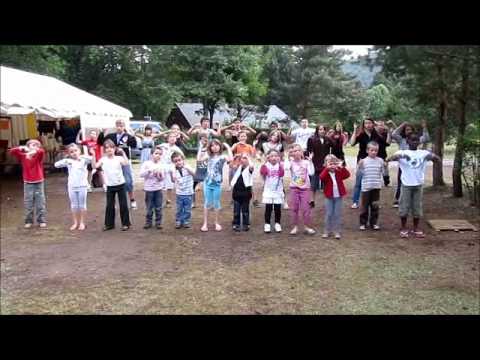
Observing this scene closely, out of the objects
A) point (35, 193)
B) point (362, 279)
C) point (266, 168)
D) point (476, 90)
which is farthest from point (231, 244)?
point (476, 90)

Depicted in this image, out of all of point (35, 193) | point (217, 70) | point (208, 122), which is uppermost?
point (217, 70)

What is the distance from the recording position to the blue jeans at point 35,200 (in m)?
5.23

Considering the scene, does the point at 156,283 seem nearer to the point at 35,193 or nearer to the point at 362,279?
the point at 362,279

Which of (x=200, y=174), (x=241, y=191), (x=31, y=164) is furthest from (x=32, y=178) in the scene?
(x=241, y=191)

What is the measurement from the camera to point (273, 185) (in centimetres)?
522

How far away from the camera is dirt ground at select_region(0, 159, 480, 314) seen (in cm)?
329

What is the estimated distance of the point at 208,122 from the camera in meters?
5.93

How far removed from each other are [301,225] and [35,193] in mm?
3249

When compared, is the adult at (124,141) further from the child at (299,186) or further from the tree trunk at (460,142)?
the tree trunk at (460,142)

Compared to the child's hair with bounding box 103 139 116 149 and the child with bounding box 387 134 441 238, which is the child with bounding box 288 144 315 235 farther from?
the child's hair with bounding box 103 139 116 149

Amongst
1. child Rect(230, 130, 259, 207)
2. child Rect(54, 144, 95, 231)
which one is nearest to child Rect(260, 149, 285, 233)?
child Rect(230, 130, 259, 207)

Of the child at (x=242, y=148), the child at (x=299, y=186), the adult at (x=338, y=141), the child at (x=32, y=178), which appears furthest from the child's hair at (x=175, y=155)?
the adult at (x=338, y=141)

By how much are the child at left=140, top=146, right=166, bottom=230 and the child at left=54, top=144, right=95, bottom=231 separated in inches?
25.8

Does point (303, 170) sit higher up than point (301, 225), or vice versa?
point (303, 170)
